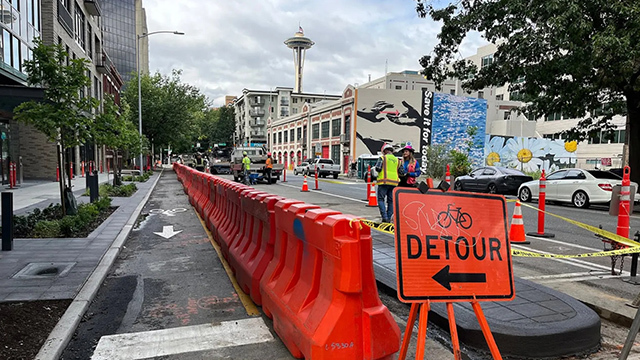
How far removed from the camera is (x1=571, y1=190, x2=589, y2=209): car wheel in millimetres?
14430

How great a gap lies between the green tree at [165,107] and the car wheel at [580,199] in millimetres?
37515

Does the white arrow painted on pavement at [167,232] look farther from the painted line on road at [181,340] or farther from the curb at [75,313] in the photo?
the painted line on road at [181,340]

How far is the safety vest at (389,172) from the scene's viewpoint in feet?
30.7

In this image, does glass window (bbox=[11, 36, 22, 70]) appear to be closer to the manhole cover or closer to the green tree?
the manhole cover

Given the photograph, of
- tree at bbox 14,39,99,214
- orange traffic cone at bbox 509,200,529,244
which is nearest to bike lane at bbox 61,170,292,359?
tree at bbox 14,39,99,214

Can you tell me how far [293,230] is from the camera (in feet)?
12.4

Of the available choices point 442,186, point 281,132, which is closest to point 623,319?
point 442,186

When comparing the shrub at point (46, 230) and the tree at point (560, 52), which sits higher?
the tree at point (560, 52)

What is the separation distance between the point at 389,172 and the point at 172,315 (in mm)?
6111

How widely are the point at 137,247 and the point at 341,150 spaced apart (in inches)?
1644

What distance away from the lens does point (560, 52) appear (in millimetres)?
14906

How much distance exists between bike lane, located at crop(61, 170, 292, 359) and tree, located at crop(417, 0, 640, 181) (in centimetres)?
1230

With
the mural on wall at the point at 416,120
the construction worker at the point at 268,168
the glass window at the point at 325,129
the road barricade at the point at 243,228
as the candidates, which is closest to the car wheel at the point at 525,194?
the construction worker at the point at 268,168

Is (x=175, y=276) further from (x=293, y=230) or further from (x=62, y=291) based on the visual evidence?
(x=293, y=230)
